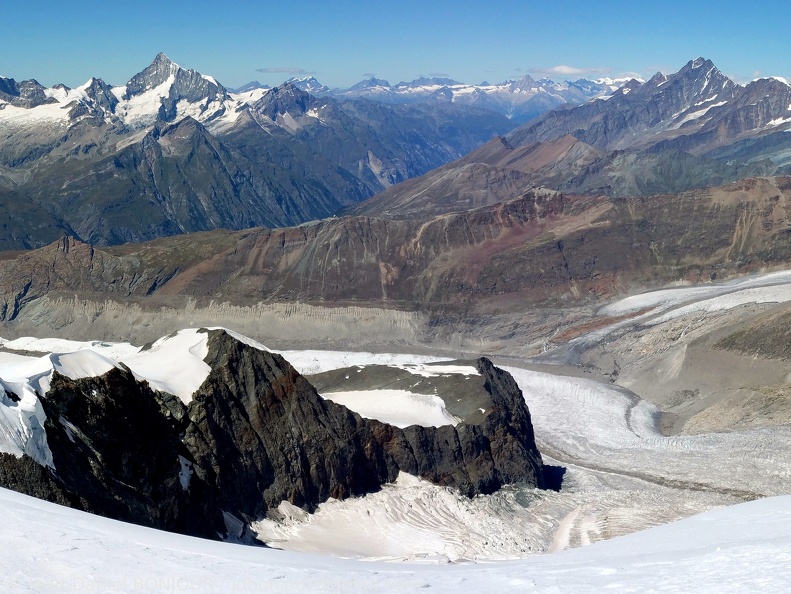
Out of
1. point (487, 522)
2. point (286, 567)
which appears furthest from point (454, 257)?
point (286, 567)

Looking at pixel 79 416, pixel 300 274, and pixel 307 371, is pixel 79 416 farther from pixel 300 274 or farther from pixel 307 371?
pixel 300 274

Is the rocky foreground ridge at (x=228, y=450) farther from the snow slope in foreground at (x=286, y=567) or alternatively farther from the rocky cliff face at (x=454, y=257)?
the rocky cliff face at (x=454, y=257)

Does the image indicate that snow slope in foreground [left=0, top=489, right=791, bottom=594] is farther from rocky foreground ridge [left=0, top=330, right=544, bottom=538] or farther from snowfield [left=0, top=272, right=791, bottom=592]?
rocky foreground ridge [left=0, top=330, right=544, bottom=538]

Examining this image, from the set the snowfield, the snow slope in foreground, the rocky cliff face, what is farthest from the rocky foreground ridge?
the rocky cliff face

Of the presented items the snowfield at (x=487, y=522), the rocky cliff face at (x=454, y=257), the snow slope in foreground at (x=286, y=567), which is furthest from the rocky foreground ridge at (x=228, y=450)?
the rocky cliff face at (x=454, y=257)

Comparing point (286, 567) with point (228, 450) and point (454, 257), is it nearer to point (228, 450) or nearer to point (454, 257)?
point (228, 450)

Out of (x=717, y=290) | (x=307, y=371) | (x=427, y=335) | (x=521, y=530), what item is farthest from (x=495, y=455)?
(x=717, y=290)
